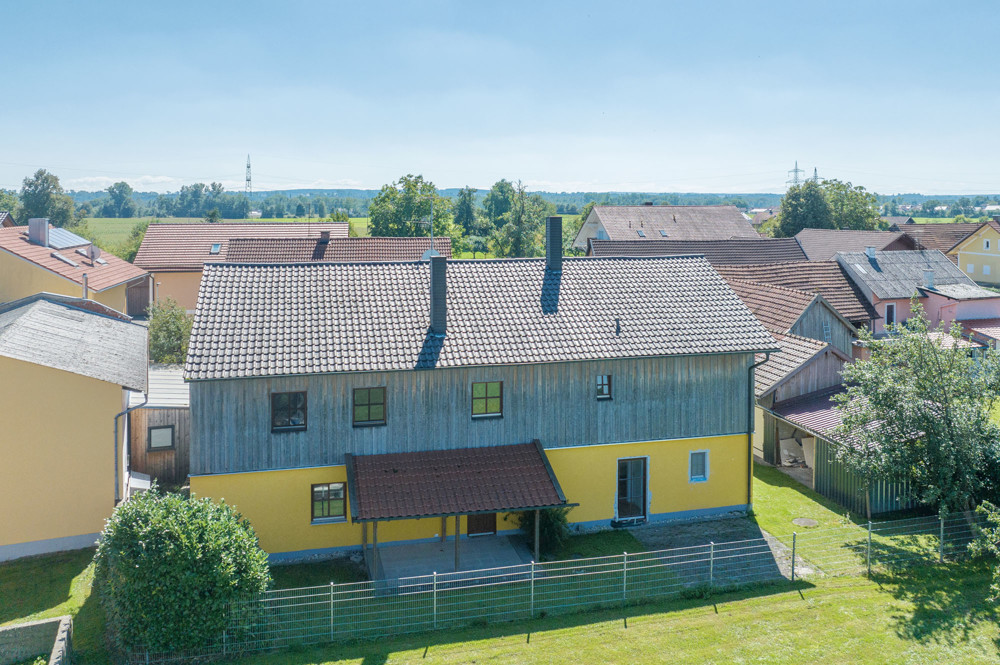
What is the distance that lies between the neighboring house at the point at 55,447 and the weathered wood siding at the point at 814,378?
65.1 feet

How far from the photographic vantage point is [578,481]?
20.3 m

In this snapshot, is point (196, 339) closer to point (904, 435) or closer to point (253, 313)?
point (253, 313)

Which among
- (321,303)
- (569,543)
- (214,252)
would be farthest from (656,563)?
(214,252)

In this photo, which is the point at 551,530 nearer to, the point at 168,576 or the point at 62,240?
the point at 168,576

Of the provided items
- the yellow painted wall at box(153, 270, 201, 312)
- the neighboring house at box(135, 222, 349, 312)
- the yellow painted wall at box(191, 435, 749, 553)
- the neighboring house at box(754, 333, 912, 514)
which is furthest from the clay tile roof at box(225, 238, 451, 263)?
the yellow painted wall at box(191, 435, 749, 553)

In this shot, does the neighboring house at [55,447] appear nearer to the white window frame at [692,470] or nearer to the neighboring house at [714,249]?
the white window frame at [692,470]

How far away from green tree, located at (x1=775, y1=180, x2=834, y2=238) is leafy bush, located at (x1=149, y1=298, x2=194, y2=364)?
2459 inches

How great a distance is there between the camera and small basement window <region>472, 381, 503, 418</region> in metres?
19.7

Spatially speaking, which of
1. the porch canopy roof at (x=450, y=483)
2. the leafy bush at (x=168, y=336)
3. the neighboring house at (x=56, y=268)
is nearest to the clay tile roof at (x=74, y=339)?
the neighboring house at (x=56, y=268)

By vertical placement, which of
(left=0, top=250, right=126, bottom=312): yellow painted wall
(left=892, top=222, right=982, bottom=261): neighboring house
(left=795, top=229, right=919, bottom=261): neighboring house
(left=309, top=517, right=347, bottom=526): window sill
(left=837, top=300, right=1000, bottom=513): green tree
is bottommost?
(left=309, top=517, right=347, bottom=526): window sill

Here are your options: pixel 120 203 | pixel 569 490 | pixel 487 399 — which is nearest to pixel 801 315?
pixel 569 490

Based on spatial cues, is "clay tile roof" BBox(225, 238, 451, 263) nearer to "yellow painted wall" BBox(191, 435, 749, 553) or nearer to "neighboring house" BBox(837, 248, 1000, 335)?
"neighboring house" BBox(837, 248, 1000, 335)

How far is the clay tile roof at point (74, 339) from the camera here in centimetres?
1895

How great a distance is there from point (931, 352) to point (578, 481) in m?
9.54
